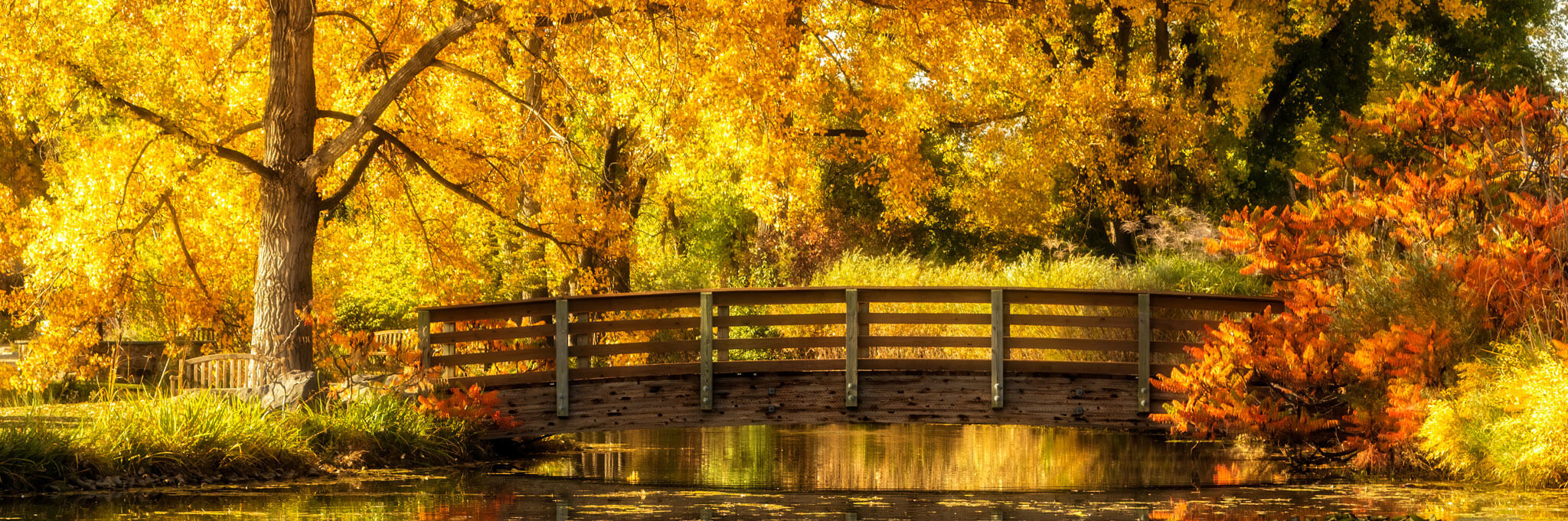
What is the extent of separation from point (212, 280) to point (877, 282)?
363 inches

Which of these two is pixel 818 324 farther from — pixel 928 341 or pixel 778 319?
pixel 928 341

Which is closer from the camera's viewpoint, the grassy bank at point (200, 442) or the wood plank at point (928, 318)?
the grassy bank at point (200, 442)

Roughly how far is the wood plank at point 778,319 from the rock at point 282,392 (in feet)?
12.1

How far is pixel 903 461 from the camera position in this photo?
13.3 m

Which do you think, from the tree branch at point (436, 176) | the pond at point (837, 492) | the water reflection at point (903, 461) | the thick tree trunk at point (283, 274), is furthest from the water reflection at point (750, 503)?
the tree branch at point (436, 176)

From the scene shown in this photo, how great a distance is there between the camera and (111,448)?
1014cm

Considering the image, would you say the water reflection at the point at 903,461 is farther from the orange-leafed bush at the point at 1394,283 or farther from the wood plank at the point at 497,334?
the wood plank at the point at 497,334

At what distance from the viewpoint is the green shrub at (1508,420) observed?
31.8 feet

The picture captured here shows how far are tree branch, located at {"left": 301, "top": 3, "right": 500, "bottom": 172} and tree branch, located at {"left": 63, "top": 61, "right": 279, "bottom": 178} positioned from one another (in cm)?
45

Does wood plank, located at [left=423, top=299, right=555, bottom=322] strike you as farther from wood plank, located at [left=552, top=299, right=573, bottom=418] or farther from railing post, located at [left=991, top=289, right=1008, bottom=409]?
railing post, located at [left=991, top=289, right=1008, bottom=409]

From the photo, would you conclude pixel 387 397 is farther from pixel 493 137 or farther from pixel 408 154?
pixel 493 137

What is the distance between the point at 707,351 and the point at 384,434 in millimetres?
3027

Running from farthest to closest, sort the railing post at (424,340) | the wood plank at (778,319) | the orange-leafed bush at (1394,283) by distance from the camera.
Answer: the wood plank at (778,319) → the railing post at (424,340) → the orange-leafed bush at (1394,283)

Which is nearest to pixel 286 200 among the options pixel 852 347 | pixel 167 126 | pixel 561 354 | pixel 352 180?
pixel 352 180
